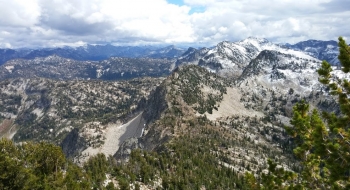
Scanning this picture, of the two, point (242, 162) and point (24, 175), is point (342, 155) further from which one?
point (242, 162)

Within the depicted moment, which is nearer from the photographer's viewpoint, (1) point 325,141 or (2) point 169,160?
(1) point 325,141

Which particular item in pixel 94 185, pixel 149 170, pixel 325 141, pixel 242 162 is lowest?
pixel 242 162

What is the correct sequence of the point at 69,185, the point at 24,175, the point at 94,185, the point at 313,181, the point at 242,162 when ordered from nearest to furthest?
the point at 313,181 < the point at 24,175 < the point at 69,185 < the point at 94,185 < the point at 242,162

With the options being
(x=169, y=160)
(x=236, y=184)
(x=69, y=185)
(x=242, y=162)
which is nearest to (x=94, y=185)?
(x=69, y=185)

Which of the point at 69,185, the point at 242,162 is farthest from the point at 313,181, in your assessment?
the point at 242,162

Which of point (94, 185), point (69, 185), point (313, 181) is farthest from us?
point (94, 185)

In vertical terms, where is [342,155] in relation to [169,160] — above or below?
above
